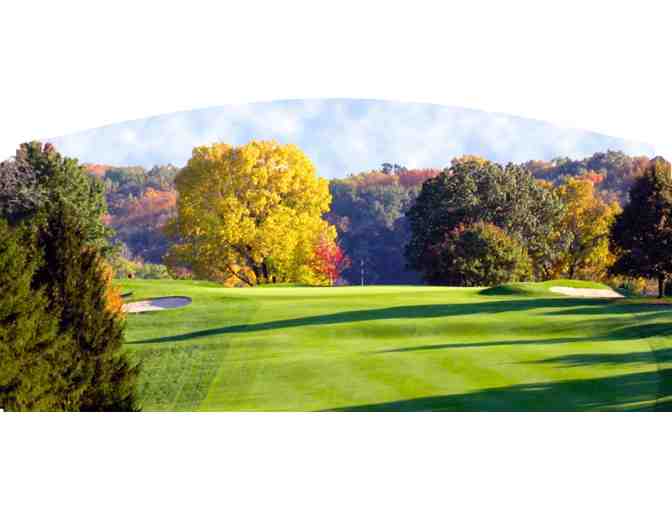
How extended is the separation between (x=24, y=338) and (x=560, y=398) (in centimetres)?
596

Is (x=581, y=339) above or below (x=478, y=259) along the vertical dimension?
below

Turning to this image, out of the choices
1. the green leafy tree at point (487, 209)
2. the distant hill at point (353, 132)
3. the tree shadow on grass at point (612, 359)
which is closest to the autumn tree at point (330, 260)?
the green leafy tree at point (487, 209)

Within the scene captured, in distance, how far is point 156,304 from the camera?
18.6 m

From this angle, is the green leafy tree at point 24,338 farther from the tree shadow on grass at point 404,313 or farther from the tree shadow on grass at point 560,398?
the tree shadow on grass at point 404,313

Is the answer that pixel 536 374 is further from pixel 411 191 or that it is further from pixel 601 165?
pixel 411 191

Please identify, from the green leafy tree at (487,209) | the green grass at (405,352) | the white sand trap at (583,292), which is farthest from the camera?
the green leafy tree at (487,209)

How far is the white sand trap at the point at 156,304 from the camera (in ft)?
59.3

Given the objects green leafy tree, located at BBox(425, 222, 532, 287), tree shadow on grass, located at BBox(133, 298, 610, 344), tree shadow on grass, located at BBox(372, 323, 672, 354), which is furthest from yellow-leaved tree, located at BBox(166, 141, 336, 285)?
tree shadow on grass, located at BBox(372, 323, 672, 354)

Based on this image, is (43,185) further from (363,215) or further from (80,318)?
(363,215)

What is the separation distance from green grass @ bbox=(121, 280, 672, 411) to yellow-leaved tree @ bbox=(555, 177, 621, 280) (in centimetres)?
383

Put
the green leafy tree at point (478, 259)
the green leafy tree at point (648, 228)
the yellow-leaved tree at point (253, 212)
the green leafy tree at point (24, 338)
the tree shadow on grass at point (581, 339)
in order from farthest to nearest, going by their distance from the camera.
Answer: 1. the green leafy tree at point (478, 259)
2. the yellow-leaved tree at point (253, 212)
3. the green leafy tree at point (648, 228)
4. the tree shadow on grass at point (581, 339)
5. the green leafy tree at point (24, 338)

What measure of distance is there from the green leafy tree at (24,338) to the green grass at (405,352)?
197cm

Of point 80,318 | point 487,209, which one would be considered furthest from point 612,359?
point 487,209
